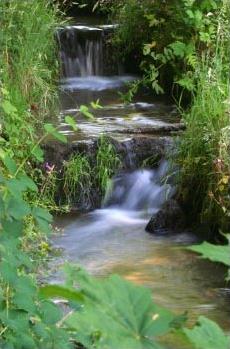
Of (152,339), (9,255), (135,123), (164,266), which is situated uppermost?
(152,339)

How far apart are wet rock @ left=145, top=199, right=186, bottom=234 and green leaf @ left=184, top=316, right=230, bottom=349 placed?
13.9 ft

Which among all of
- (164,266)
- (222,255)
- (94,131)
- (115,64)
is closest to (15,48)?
(94,131)

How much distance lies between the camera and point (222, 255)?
84 cm

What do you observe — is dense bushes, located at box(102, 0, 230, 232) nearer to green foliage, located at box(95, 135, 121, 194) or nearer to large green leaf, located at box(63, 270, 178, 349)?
green foliage, located at box(95, 135, 121, 194)

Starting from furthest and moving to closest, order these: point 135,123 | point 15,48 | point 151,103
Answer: point 151,103 < point 135,123 < point 15,48

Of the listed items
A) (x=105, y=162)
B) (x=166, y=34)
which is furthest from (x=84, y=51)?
(x=105, y=162)

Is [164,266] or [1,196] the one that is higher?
[1,196]

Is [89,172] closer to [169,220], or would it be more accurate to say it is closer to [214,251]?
[169,220]

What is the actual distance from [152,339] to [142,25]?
746 cm

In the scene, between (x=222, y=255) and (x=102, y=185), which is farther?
(x=102, y=185)

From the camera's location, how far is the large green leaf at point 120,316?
0.75 metres

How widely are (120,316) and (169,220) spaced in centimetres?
433

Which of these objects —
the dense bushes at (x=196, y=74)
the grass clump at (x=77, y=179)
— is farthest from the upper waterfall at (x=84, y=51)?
the grass clump at (x=77, y=179)

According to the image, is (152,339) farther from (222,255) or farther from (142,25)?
(142,25)
